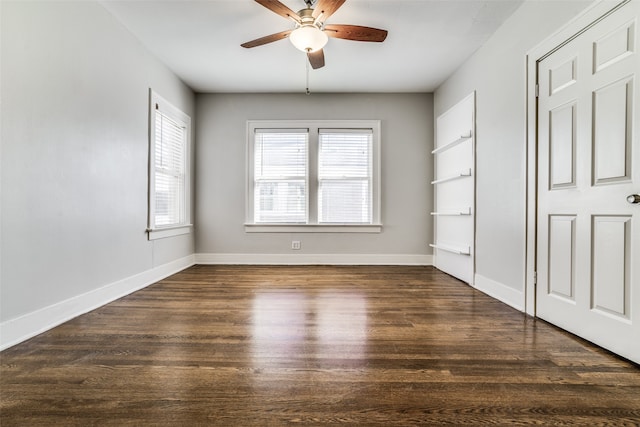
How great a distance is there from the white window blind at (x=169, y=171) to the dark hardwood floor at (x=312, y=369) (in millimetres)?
1458

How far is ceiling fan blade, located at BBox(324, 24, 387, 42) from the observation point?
101 inches

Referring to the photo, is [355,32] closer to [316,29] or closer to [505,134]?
[316,29]

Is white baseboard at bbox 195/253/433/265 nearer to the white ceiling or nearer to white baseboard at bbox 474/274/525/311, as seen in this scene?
white baseboard at bbox 474/274/525/311

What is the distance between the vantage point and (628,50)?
175 cm

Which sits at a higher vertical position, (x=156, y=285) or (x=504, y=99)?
(x=504, y=99)

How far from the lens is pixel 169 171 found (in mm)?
4039

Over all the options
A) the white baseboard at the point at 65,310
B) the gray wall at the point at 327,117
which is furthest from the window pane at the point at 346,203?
the white baseboard at the point at 65,310

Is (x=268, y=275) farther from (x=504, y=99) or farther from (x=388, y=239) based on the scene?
(x=504, y=99)

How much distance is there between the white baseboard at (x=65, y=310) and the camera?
1.91m

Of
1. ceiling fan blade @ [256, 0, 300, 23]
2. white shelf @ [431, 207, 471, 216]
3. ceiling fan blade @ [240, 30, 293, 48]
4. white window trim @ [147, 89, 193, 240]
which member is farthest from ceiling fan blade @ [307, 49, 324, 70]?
white shelf @ [431, 207, 471, 216]

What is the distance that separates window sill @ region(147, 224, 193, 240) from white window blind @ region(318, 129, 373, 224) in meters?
1.93

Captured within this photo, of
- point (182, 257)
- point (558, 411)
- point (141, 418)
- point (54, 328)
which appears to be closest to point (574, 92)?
point (558, 411)

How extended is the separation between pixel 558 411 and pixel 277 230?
393cm

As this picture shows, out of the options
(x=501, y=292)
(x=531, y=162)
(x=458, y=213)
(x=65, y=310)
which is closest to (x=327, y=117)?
(x=458, y=213)
